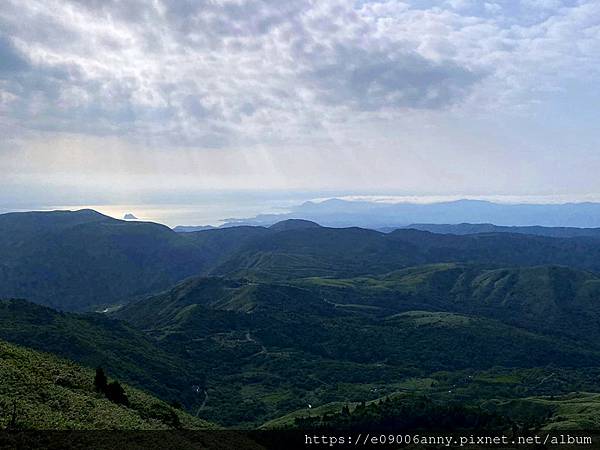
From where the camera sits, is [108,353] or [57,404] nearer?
[57,404]

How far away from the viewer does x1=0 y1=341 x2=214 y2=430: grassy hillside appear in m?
39.8

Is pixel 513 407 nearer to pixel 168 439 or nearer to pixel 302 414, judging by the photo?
pixel 302 414

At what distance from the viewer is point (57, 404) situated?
45156 millimetres

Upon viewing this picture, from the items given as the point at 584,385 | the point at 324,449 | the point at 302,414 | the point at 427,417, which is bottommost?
the point at 584,385

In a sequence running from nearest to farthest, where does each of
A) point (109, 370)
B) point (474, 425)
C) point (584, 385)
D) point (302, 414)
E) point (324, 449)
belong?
1. point (324, 449)
2. point (474, 425)
3. point (302, 414)
4. point (109, 370)
5. point (584, 385)

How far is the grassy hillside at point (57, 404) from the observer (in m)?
39.8

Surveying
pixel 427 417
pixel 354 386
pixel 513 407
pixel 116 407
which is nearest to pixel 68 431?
pixel 116 407

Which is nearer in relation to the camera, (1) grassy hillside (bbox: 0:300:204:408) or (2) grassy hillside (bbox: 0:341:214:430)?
(2) grassy hillside (bbox: 0:341:214:430)

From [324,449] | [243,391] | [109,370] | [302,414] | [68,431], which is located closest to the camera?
[68,431]

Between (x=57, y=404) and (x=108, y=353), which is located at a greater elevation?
(x=57, y=404)

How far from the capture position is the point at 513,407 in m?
131

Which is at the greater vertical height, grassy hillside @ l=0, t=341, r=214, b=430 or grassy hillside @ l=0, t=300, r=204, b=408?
grassy hillside @ l=0, t=341, r=214, b=430

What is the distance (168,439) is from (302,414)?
92.1 m

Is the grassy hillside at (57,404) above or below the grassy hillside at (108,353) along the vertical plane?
above
